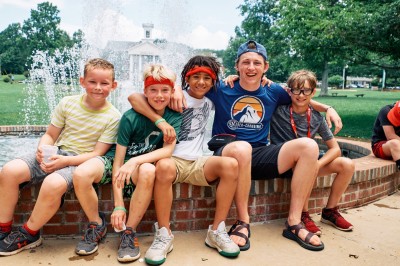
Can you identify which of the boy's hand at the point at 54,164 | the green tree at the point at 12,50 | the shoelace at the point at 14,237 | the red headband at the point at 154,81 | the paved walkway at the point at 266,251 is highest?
the green tree at the point at 12,50

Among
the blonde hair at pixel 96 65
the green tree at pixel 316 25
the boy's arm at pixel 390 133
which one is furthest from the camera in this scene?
the green tree at pixel 316 25

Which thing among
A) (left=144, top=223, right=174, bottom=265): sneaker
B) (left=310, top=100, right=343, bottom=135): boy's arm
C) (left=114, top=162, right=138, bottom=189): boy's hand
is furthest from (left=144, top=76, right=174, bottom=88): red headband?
(left=310, top=100, right=343, bottom=135): boy's arm

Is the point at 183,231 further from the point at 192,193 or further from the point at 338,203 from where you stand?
the point at 338,203

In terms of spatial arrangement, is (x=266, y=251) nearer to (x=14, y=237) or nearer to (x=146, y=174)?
(x=146, y=174)

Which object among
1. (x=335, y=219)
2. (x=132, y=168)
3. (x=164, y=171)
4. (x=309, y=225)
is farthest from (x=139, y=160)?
(x=335, y=219)

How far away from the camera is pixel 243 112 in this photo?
10.2 feet

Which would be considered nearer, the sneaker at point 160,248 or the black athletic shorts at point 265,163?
the sneaker at point 160,248

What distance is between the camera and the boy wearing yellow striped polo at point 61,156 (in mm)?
2443

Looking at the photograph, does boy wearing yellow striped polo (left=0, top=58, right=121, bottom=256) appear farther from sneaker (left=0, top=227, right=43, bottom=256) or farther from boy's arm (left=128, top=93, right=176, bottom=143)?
boy's arm (left=128, top=93, right=176, bottom=143)

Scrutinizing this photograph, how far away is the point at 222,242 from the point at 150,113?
3.17 ft

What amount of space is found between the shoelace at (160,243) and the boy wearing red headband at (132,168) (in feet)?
0.35

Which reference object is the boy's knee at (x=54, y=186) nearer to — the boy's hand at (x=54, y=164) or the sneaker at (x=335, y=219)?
the boy's hand at (x=54, y=164)

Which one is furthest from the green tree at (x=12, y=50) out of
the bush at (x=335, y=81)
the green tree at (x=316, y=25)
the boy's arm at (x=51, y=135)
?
the boy's arm at (x=51, y=135)

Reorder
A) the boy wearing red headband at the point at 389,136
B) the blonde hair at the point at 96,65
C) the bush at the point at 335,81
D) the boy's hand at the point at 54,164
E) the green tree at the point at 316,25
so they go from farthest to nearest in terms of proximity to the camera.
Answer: the bush at the point at 335,81 → the green tree at the point at 316,25 → the boy wearing red headband at the point at 389,136 → the blonde hair at the point at 96,65 → the boy's hand at the point at 54,164
